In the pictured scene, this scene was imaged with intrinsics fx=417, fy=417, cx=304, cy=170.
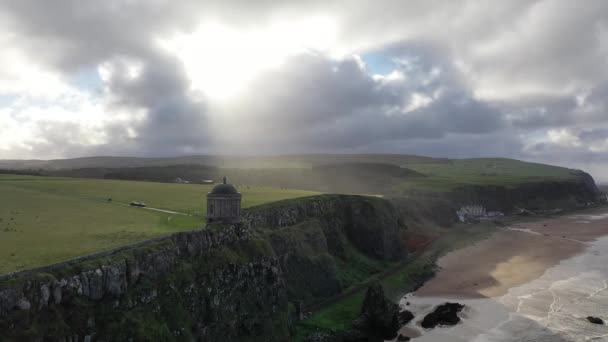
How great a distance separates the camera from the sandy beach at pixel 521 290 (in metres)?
44.6

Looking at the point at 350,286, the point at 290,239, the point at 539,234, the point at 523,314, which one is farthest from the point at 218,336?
the point at 539,234

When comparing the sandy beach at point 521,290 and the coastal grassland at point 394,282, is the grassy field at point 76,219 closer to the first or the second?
the coastal grassland at point 394,282

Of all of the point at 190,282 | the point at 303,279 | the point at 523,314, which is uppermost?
the point at 190,282

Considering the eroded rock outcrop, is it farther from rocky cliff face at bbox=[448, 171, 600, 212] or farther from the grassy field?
rocky cliff face at bbox=[448, 171, 600, 212]

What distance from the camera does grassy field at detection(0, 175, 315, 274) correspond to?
95.3 feet

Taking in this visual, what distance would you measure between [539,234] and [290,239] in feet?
261

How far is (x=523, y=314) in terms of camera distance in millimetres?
49531

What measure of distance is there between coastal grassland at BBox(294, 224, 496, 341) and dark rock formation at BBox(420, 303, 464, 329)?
6615mm

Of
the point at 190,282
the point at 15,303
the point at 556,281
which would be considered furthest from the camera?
the point at 556,281

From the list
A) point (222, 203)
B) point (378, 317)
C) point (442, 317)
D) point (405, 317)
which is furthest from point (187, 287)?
point (442, 317)

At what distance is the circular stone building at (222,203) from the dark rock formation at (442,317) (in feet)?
83.0

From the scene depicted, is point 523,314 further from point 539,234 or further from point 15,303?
point 539,234

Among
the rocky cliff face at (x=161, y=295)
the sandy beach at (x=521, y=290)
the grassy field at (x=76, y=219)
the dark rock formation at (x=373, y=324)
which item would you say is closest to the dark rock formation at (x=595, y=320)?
the sandy beach at (x=521, y=290)

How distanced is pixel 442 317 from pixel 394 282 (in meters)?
13.1
